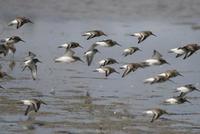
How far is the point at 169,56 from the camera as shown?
2044 cm

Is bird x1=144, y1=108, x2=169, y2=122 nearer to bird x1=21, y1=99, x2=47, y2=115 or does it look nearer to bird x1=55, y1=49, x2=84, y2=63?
bird x1=21, y1=99, x2=47, y2=115

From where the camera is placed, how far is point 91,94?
15.3m

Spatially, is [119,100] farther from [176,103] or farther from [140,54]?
[140,54]

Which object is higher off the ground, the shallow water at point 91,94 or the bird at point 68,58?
the bird at point 68,58

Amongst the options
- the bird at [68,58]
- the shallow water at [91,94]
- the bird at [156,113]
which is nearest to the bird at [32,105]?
the shallow water at [91,94]

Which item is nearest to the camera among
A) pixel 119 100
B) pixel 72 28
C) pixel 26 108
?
pixel 26 108

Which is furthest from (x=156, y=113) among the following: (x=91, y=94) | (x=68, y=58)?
(x=68, y=58)

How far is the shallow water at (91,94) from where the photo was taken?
12.7 metres

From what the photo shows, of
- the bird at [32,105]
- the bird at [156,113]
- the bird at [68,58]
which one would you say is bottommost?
the bird at [156,113]

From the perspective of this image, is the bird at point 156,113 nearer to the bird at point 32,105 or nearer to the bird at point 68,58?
the bird at point 32,105

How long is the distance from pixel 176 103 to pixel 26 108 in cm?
273

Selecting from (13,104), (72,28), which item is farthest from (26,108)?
(72,28)

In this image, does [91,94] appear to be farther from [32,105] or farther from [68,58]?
[32,105]

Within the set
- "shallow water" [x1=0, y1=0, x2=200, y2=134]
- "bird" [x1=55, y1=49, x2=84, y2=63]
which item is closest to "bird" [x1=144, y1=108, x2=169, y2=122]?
"shallow water" [x1=0, y1=0, x2=200, y2=134]
